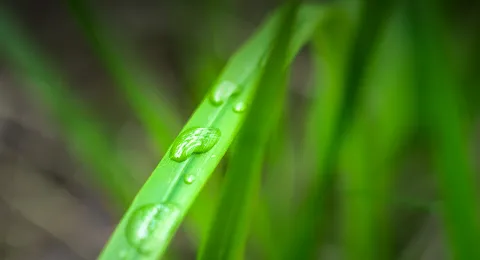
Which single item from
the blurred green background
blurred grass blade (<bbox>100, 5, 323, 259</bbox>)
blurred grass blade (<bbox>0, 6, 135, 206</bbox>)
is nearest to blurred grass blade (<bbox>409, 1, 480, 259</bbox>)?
the blurred green background

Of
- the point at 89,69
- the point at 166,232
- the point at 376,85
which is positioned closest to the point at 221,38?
the point at 376,85

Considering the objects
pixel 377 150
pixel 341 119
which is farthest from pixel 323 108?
pixel 341 119

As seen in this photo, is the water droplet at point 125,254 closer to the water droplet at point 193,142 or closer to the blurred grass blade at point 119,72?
the water droplet at point 193,142

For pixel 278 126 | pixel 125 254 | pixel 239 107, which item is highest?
pixel 278 126

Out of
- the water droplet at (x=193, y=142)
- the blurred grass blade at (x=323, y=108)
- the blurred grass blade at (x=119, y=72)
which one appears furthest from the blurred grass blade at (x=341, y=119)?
the blurred grass blade at (x=119, y=72)

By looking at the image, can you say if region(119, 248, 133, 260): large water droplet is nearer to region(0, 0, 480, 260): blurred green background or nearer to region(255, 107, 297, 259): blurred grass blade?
region(0, 0, 480, 260): blurred green background

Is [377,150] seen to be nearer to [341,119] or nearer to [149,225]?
[341,119]

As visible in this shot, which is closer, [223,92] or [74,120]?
[223,92]
